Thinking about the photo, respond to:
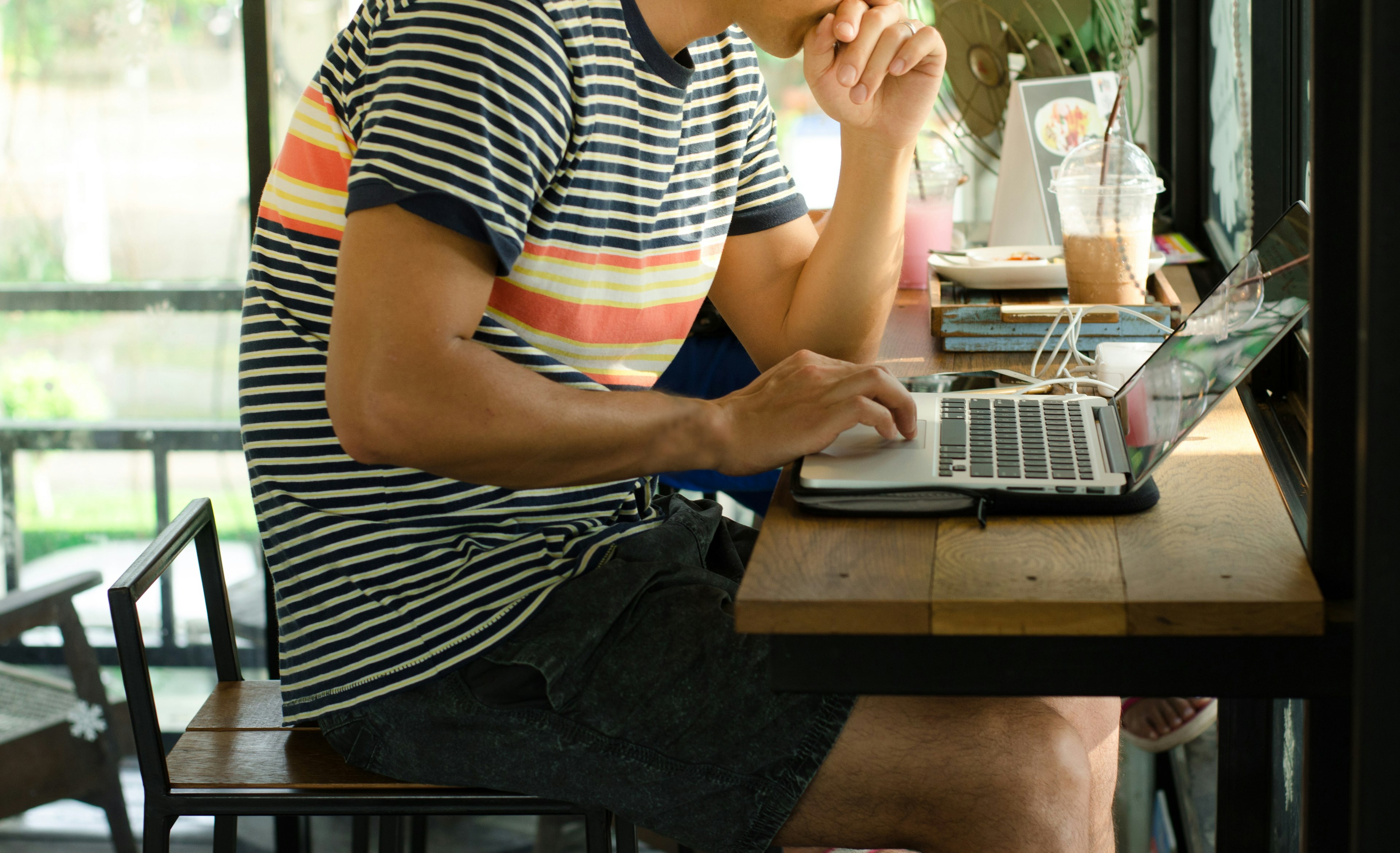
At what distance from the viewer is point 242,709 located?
120 cm

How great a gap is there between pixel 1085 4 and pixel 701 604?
1.92 metres

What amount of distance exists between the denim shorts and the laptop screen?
31cm

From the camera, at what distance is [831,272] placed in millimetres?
1360

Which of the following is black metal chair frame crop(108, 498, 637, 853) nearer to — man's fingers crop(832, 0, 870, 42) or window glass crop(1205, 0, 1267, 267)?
man's fingers crop(832, 0, 870, 42)

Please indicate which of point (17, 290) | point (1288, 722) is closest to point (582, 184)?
point (1288, 722)

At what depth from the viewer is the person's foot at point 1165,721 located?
2014 millimetres

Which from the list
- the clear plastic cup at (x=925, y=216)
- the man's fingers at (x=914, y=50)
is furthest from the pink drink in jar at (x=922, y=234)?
the man's fingers at (x=914, y=50)

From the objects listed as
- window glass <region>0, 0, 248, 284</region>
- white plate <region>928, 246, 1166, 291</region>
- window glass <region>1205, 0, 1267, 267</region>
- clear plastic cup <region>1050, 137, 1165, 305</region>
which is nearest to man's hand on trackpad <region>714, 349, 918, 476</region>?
clear plastic cup <region>1050, 137, 1165, 305</region>

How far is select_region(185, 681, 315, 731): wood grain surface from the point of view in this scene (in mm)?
1153

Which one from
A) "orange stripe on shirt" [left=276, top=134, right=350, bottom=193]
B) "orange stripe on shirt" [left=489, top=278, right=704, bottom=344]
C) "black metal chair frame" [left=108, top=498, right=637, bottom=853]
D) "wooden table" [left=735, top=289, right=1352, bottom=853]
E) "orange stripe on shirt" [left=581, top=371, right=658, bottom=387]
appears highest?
"orange stripe on shirt" [left=276, top=134, right=350, bottom=193]

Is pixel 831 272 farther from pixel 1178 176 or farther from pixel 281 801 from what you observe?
pixel 1178 176

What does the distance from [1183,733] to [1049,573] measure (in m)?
1.49

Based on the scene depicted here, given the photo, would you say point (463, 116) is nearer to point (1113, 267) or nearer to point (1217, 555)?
point (1217, 555)

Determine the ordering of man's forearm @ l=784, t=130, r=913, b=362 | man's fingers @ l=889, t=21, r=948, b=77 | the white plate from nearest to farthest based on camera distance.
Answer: man's fingers @ l=889, t=21, r=948, b=77, man's forearm @ l=784, t=130, r=913, b=362, the white plate
